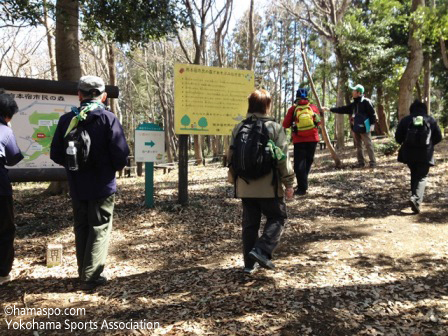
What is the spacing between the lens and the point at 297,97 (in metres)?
6.10

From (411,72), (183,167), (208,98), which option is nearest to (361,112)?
(208,98)

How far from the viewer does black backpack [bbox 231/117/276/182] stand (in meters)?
3.08

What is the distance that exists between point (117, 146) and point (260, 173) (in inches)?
52.2

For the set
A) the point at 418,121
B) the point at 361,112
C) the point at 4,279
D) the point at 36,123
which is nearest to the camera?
the point at 4,279

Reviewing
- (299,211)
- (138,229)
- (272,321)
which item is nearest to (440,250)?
(299,211)

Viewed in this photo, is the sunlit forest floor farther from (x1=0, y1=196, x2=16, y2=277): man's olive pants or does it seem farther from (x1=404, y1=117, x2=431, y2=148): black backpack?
(x1=404, y1=117, x2=431, y2=148): black backpack

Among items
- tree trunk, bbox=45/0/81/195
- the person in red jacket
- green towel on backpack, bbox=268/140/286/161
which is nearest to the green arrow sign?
tree trunk, bbox=45/0/81/195

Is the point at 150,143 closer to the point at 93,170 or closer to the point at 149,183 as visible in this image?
the point at 149,183

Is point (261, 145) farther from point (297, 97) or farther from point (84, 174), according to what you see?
point (297, 97)

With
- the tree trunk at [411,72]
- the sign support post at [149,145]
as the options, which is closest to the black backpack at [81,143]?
the sign support post at [149,145]

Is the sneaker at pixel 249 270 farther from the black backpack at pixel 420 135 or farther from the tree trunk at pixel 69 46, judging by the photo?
the tree trunk at pixel 69 46

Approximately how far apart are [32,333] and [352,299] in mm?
2674

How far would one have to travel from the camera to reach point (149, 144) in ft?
19.0

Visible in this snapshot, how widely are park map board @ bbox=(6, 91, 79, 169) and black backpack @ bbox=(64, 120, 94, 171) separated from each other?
2.32 m
